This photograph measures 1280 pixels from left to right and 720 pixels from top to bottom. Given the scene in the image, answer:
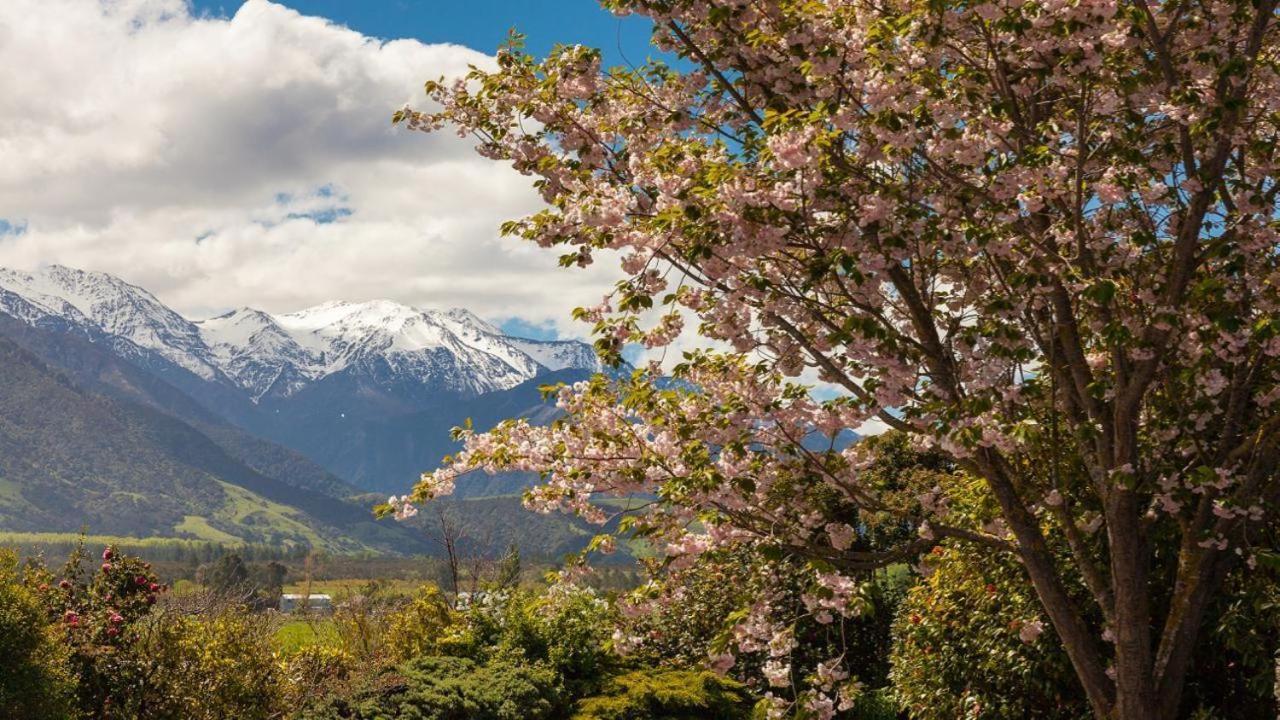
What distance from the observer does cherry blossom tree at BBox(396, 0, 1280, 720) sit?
591 cm

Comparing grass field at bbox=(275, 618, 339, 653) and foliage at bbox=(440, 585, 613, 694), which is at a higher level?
foliage at bbox=(440, 585, 613, 694)

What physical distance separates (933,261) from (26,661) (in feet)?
34.1

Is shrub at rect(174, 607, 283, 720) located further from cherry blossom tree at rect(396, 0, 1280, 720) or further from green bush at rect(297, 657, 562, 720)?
cherry blossom tree at rect(396, 0, 1280, 720)

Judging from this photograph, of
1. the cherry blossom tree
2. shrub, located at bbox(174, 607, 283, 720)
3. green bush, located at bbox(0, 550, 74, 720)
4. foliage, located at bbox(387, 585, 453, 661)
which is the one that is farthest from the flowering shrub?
the cherry blossom tree

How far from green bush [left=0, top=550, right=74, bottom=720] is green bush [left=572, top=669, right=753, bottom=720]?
5864mm

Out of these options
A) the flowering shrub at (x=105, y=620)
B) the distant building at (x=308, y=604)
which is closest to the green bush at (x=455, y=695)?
the flowering shrub at (x=105, y=620)

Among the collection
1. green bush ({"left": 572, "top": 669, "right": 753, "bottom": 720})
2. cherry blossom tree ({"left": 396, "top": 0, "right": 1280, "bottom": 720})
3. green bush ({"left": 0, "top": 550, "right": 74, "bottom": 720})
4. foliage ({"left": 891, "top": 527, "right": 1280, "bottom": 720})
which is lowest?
green bush ({"left": 0, "top": 550, "right": 74, "bottom": 720})

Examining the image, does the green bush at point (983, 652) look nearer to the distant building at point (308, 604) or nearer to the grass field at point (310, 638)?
the grass field at point (310, 638)

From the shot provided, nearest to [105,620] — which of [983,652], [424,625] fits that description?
[424,625]

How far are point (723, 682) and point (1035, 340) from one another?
24.8 feet

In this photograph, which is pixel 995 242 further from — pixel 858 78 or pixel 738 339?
pixel 738 339

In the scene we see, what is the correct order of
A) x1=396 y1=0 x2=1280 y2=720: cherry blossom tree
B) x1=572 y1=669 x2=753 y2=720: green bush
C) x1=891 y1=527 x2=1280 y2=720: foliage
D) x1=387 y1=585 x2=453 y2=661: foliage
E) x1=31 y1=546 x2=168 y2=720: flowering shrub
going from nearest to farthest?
1. x1=396 y1=0 x2=1280 y2=720: cherry blossom tree
2. x1=891 y1=527 x2=1280 y2=720: foliage
3. x1=572 y1=669 x2=753 y2=720: green bush
4. x1=31 y1=546 x2=168 y2=720: flowering shrub
5. x1=387 y1=585 x2=453 y2=661: foliage

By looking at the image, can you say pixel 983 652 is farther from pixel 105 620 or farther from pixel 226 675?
pixel 105 620

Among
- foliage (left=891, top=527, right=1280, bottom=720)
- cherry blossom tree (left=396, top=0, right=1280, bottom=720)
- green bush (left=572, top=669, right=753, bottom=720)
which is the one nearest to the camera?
cherry blossom tree (left=396, top=0, right=1280, bottom=720)
